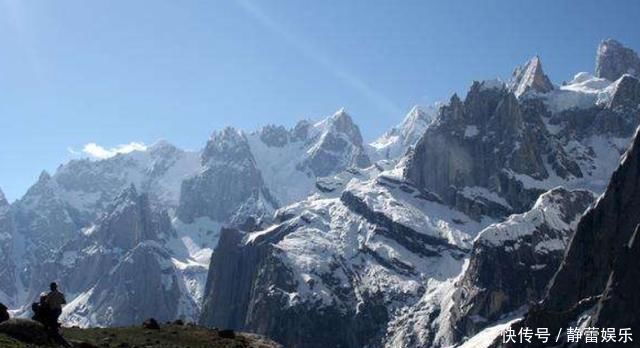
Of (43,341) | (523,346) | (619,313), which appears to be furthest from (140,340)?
(523,346)

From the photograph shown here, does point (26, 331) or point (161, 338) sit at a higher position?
point (161, 338)

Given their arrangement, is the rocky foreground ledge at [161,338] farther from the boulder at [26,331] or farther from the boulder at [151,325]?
the boulder at [26,331]

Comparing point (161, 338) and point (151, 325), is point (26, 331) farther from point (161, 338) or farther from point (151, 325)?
point (151, 325)

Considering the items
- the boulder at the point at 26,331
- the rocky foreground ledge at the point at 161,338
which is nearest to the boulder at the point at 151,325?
the rocky foreground ledge at the point at 161,338

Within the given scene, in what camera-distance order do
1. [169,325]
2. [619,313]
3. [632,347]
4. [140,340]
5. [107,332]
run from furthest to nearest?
[619,313], [632,347], [169,325], [107,332], [140,340]

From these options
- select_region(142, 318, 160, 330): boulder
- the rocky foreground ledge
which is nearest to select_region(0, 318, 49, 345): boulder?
the rocky foreground ledge

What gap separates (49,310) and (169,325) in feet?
126

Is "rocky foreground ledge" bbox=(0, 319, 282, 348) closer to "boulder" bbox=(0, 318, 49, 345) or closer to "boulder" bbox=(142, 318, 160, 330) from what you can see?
"boulder" bbox=(142, 318, 160, 330)

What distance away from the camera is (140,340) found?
8900 cm

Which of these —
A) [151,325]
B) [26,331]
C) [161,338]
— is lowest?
[26,331]

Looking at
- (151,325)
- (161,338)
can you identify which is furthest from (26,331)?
(151,325)

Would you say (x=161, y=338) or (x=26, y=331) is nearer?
(x=26, y=331)

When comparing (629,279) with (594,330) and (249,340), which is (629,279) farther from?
(249,340)

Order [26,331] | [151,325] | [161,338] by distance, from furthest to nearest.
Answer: [151,325] → [161,338] → [26,331]
